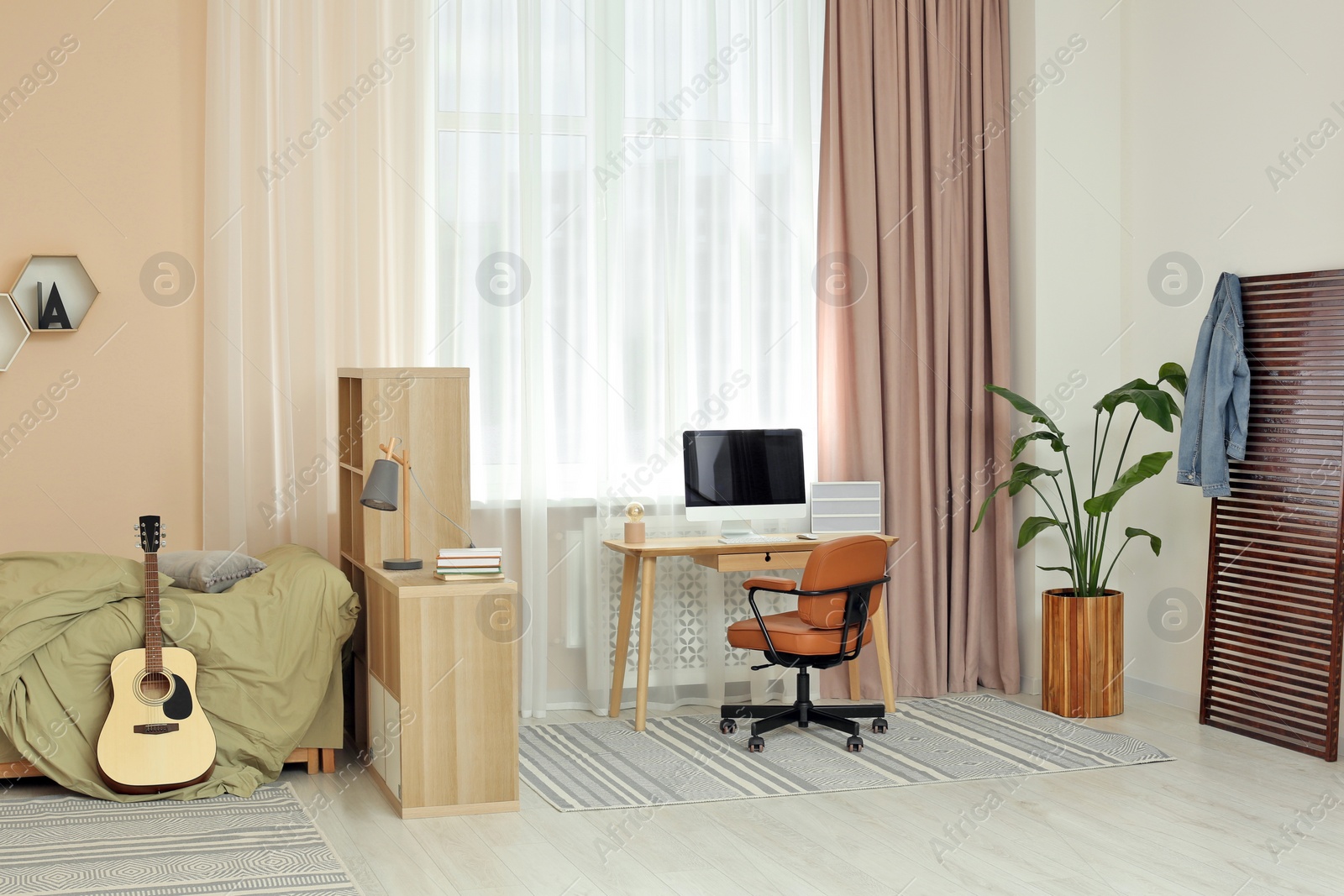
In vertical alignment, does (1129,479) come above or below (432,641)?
above

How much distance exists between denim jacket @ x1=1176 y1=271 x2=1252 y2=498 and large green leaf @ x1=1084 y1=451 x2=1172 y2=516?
0.08m

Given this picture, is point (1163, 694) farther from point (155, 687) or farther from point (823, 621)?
point (155, 687)

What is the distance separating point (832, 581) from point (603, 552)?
→ 117cm

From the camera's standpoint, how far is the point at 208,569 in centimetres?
405

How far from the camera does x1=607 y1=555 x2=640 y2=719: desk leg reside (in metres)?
4.91

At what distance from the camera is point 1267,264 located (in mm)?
4625

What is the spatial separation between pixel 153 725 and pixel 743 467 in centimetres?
236

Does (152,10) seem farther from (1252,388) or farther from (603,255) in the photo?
(1252,388)

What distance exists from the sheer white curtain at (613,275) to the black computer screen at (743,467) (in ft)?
0.78

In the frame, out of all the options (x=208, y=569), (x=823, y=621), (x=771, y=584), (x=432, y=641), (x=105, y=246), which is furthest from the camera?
(x=105, y=246)

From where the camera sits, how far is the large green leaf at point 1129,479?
4.66 m

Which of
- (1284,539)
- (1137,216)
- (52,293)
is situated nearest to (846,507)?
(1284,539)

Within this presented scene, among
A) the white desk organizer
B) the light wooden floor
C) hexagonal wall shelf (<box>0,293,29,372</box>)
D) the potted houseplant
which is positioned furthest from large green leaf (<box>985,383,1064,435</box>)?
hexagonal wall shelf (<box>0,293,29,372</box>)

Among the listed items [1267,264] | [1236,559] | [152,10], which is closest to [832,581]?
[1236,559]
